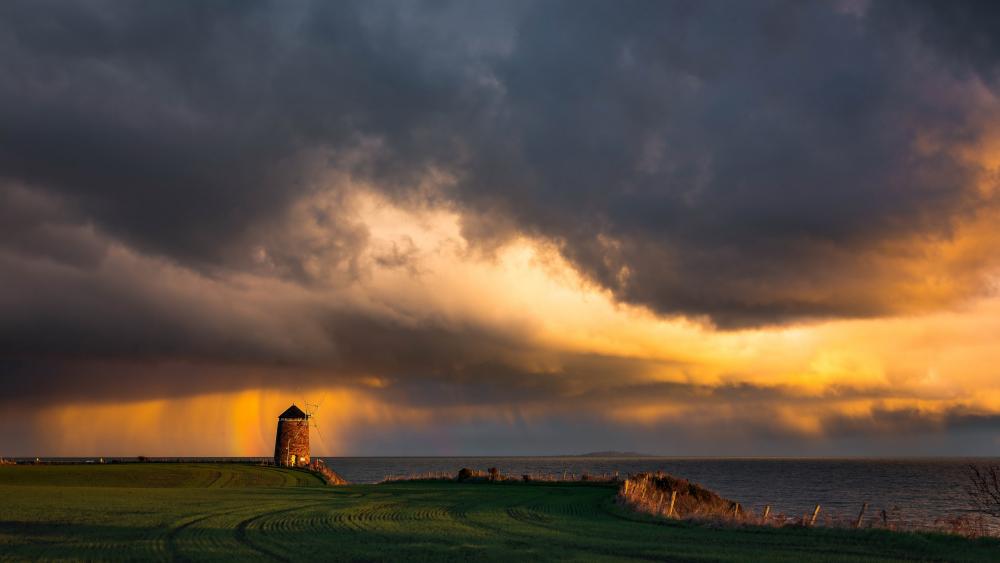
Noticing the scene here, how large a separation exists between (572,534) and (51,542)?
82.8 feet

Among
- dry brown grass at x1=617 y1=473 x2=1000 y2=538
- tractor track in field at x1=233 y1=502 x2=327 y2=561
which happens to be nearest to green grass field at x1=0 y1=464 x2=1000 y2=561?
tractor track in field at x1=233 y1=502 x2=327 y2=561

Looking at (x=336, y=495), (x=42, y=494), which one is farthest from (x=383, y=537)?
(x=42, y=494)

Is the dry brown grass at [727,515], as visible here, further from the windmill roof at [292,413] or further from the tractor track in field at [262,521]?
the windmill roof at [292,413]

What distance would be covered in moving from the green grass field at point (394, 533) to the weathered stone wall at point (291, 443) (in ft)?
191

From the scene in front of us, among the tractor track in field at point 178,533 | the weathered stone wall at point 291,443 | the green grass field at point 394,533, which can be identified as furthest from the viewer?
the weathered stone wall at point 291,443

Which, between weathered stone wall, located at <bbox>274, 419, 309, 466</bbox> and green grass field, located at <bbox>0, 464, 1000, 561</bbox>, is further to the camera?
weathered stone wall, located at <bbox>274, 419, 309, 466</bbox>

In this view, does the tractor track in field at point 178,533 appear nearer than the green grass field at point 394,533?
Yes

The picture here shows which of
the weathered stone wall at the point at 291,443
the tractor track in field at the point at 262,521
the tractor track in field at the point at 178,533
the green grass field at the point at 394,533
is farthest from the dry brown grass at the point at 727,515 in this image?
the weathered stone wall at the point at 291,443

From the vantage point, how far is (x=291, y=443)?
12688cm

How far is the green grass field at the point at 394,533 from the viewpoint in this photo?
31.7m

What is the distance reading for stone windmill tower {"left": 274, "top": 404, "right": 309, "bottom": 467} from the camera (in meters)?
126

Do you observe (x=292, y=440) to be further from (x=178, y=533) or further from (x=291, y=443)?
(x=178, y=533)

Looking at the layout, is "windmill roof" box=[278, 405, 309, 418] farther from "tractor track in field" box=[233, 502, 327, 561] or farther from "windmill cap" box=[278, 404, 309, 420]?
"tractor track in field" box=[233, 502, 327, 561]

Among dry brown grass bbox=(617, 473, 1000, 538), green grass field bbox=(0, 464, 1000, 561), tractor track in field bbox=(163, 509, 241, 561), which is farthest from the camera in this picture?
dry brown grass bbox=(617, 473, 1000, 538)
